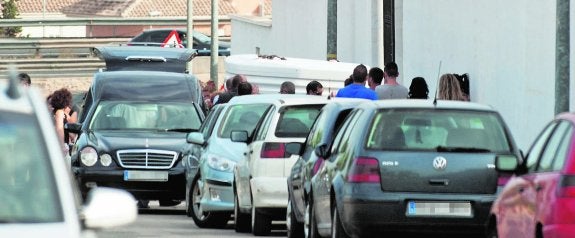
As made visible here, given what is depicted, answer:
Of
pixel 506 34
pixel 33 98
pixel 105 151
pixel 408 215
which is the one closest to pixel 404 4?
pixel 506 34

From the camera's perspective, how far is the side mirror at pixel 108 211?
8.09m

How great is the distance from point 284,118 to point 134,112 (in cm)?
619

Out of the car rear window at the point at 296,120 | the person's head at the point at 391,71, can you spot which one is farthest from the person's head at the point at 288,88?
the car rear window at the point at 296,120

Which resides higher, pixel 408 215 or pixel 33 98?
pixel 33 98

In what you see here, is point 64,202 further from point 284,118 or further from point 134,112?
point 134,112

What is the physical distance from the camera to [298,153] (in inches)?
701

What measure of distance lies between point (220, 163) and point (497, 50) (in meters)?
6.23

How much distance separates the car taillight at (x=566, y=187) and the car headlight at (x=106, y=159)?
528 inches

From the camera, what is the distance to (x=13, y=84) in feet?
26.9

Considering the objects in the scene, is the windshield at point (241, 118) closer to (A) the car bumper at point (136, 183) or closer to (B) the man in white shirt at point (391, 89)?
(B) the man in white shirt at point (391, 89)

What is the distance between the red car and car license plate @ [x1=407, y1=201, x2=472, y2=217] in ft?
2.61

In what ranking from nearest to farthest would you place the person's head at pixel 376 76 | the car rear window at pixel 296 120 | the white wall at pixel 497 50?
the car rear window at pixel 296 120 → the person's head at pixel 376 76 → the white wall at pixel 497 50

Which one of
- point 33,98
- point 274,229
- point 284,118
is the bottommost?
point 274,229

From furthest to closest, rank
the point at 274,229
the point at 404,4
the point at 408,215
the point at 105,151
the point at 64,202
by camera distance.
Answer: the point at 404,4 < the point at 105,151 < the point at 274,229 < the point at 408,215 < the point at 64,202
